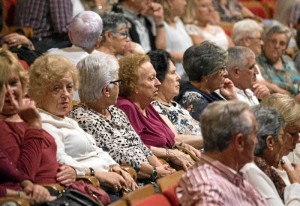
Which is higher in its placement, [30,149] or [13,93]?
[13,93]

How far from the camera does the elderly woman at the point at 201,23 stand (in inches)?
339

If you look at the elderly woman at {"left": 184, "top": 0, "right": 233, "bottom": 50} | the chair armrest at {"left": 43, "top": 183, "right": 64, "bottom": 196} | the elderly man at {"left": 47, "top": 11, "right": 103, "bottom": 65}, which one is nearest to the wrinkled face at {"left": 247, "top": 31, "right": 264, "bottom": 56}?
the elderly woman at {"left": 184, "top": 0, "right": 233, "bottom": 50}

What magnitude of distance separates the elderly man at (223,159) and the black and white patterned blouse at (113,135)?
115cm

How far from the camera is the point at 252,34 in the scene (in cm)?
823

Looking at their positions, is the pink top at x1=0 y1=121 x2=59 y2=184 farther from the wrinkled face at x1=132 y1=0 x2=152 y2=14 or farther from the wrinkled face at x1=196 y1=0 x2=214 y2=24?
the wrinkled face at x1=196 y1=0 x2=214 y2=24

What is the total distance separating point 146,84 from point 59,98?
3.03 feet

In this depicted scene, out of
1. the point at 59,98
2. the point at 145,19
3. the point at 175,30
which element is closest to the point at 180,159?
the point at 59,98

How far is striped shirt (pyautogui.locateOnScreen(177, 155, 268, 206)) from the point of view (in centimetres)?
395

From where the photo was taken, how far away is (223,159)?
13.6 ft

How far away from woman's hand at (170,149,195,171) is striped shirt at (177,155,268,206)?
1.43 meters

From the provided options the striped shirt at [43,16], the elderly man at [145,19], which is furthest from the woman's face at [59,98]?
the elderly man at [145,19]

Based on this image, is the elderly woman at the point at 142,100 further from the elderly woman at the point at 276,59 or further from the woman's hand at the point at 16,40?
the elderly woman at the point at 276,59

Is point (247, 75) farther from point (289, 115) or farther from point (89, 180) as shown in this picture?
point (89, 180)

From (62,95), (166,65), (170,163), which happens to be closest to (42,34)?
(166,65)
